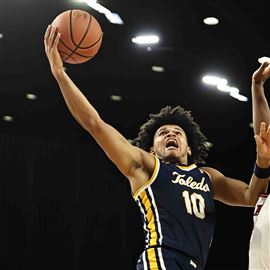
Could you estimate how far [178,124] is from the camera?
3.72 m

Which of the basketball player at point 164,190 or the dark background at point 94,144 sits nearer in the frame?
the basketball player at point 164,190

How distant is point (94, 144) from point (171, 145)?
7.20 m

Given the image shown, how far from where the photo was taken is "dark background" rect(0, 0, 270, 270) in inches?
336

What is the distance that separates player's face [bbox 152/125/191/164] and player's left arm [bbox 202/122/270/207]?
0.20 m

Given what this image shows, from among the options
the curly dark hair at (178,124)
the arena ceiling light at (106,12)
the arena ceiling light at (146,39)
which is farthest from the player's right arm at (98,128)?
the arena ceiling light at (146,39)

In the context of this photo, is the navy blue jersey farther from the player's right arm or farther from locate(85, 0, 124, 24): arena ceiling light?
locate(85, 0, 124, 24): arena ceiling light

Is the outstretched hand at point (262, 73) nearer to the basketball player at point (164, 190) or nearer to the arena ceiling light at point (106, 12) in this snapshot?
the basketball player at point (164, 190)

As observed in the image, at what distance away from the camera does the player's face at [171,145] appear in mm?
3308

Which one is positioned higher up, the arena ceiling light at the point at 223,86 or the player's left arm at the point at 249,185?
the arena ceiling light at the point at 223,86

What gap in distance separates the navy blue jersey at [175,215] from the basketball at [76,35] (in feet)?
2.63

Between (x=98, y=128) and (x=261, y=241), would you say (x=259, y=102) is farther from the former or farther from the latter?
(x=98, y=128)

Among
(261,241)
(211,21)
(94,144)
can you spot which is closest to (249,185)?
(261,241)

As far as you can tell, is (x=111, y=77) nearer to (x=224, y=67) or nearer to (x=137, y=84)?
(x=137, y=84)

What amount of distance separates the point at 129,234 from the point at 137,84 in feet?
8.72
